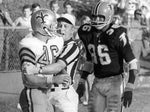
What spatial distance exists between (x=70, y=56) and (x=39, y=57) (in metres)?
0.50

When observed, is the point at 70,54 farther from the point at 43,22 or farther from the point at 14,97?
the point at 14,97

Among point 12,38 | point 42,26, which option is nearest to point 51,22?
point 42,26

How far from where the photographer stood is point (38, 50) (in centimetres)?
518

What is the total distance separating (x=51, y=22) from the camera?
17.5ft

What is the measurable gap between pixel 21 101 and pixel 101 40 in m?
1.34

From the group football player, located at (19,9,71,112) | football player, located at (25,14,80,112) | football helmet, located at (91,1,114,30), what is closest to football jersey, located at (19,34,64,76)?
football player, located at (19,9,71,112)

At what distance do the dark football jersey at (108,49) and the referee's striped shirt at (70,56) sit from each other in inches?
13.2

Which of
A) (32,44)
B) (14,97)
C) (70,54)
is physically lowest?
(14,97)

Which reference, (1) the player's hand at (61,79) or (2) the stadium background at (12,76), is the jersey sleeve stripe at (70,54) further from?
(2) the stadium background at (12,76)

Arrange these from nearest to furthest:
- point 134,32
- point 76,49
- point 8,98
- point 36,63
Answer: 1. point 36,63
2. point 76,49
3. point 8,98
4. point 134,32

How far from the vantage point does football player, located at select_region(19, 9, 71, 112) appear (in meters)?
5.15

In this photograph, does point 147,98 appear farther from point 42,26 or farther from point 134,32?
point 42,26

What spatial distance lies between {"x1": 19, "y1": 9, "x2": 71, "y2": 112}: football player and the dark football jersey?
0.83 metres

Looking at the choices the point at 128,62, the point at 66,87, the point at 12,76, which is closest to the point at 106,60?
the point at 128,62
